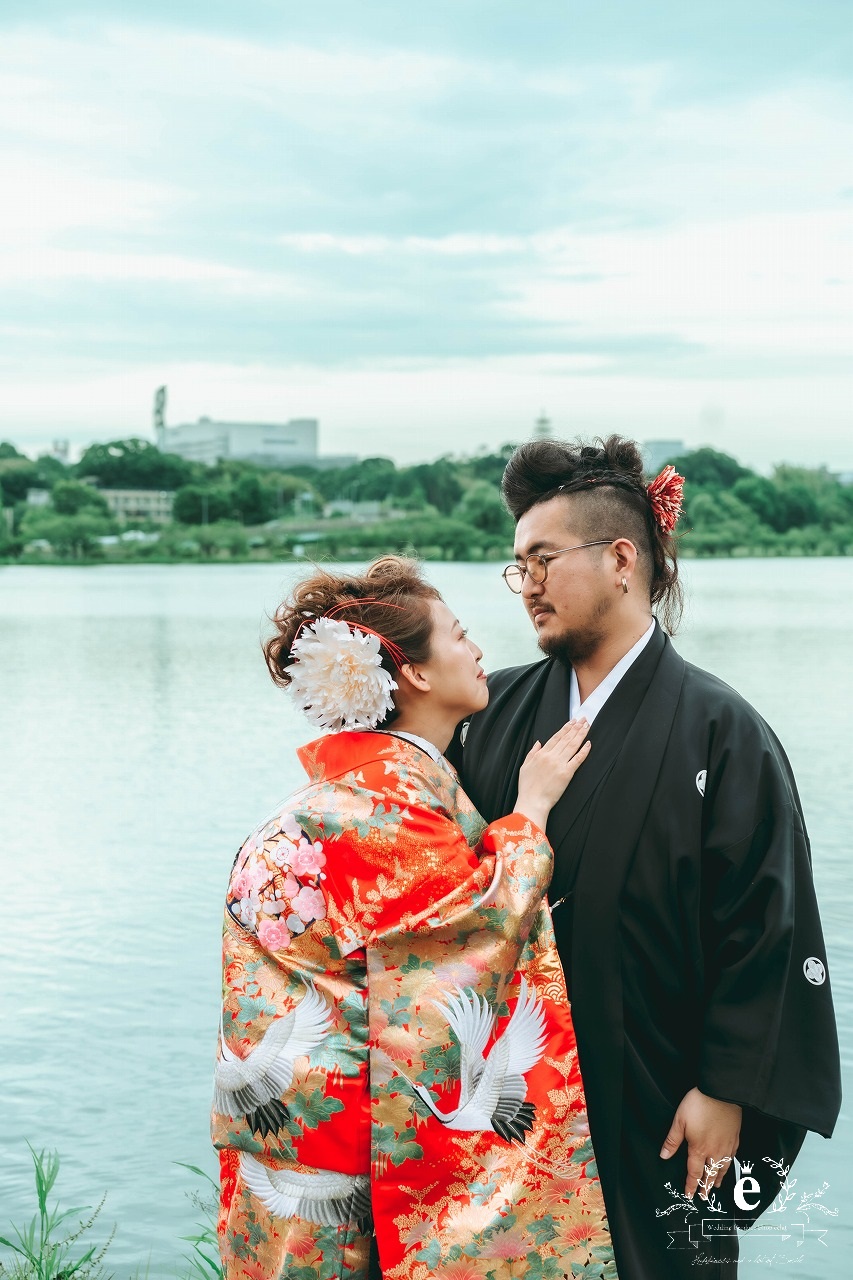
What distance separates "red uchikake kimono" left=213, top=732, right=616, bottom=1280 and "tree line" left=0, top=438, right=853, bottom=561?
158ft

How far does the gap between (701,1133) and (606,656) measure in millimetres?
901

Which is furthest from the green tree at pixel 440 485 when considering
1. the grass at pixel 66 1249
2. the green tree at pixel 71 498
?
the grass at pixel 66 1249

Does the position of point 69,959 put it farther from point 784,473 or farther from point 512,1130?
point 784,473

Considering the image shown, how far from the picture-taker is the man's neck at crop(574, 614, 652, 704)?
261 centimetres

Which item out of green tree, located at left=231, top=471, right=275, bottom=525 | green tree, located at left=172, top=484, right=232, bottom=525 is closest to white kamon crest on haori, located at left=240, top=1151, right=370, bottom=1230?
green tree, located at left=231, top=471, right=275, bottom=525

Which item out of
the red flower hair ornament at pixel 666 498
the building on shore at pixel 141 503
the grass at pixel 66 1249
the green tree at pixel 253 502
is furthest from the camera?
the building on shore at pixel 141 503

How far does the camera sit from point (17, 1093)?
5688mm

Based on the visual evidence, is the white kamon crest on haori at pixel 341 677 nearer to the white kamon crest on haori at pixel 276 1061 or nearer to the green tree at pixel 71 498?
the white kamon crest on haori at pixel 276 1061

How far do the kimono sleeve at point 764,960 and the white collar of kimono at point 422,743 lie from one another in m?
0.50

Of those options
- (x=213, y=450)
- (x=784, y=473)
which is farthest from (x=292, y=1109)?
(x=213, y=450)

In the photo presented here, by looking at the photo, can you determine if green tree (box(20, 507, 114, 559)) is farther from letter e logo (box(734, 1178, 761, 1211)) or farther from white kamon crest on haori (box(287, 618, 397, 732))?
letter e logo (box(734, 1178, 761, 1211))

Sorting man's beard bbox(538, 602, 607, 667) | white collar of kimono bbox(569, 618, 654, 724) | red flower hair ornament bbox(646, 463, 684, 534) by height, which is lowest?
white collar of kimono bbox(569, 618, 654, 724)

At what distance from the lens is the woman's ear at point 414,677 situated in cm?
234

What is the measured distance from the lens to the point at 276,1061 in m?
2.13
